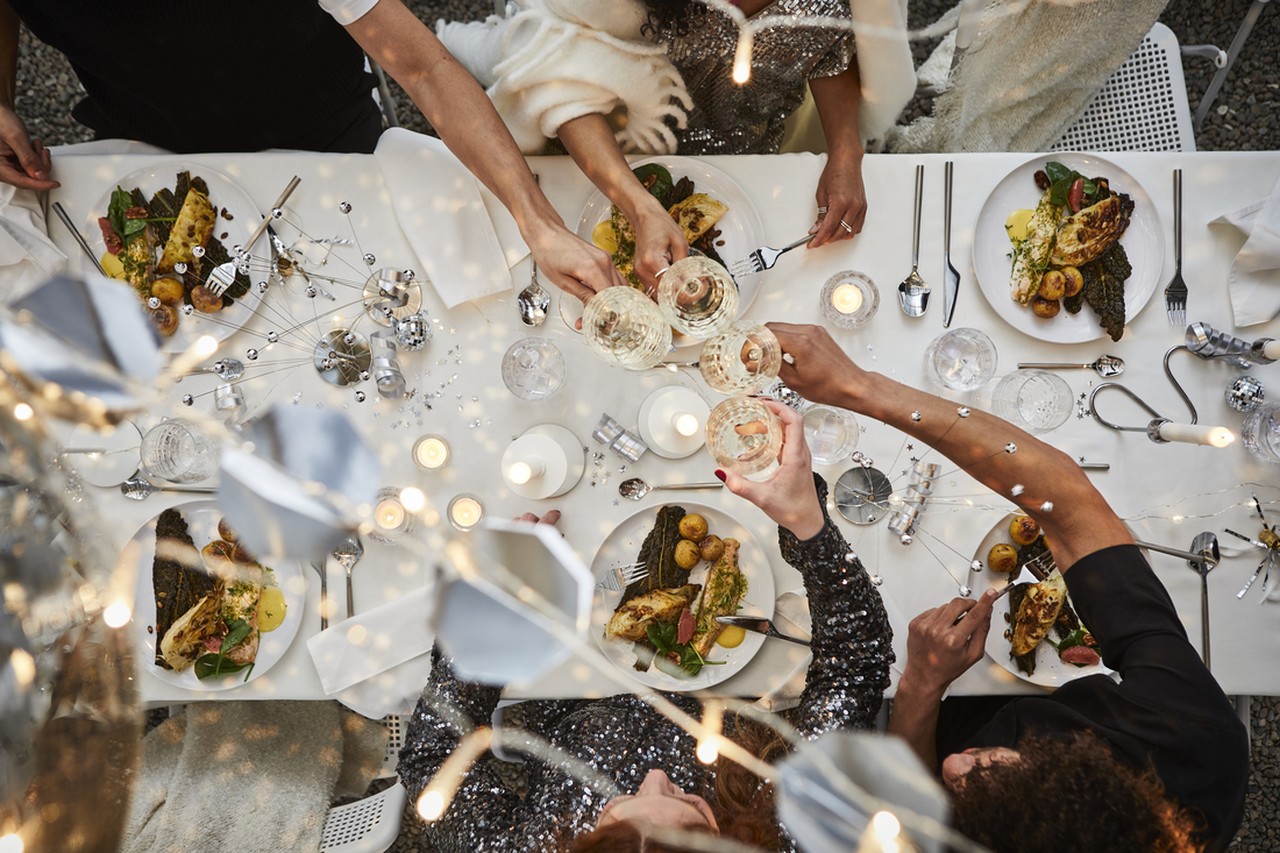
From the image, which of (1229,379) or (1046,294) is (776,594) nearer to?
(1046,294)

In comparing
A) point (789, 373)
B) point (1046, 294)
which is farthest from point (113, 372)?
point (1046, 294)

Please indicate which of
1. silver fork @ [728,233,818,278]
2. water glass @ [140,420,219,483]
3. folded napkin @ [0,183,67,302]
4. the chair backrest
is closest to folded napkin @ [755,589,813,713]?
silver fork @ [728,233,818,278]

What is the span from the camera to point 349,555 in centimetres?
137

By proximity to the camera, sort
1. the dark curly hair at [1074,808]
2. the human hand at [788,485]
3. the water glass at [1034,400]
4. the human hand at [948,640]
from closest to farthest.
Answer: the dark curly hair at [1074,808], the human hand at [788,485], the human hand at [948,640], the water glass at [1034,400]

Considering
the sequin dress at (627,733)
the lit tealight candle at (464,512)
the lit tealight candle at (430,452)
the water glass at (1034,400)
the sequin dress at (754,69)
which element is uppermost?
the sequin dress at (754,69)

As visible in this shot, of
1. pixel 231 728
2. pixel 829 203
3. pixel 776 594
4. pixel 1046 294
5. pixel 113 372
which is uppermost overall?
pixel 829 203

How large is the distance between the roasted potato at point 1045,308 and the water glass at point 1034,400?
97 mm

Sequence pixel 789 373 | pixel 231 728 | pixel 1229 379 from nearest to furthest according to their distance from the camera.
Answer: pixel 789 373 < pixel 1229 379 < pixel 231 728

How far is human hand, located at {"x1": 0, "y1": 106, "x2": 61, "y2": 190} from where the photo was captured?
1338 millimetres

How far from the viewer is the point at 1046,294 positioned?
1361 mm

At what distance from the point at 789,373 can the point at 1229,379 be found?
2.55ft

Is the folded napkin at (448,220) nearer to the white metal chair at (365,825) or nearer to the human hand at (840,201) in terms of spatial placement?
the human hand at (840,201)

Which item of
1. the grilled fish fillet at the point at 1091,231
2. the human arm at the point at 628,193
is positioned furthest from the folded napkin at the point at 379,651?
the grilled fish fillet at the point at 1091,231

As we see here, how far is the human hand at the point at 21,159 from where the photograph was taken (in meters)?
1.34
